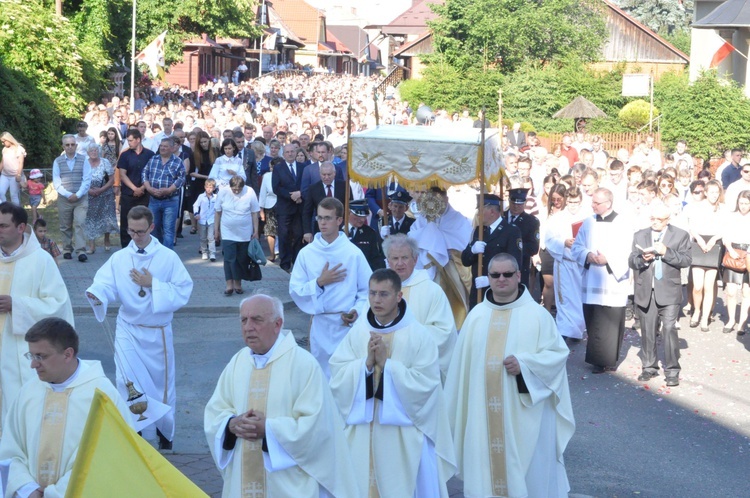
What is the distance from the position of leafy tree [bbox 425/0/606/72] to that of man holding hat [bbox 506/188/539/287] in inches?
1361

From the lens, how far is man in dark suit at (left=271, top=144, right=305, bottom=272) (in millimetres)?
15320

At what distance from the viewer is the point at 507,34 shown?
4509 cm

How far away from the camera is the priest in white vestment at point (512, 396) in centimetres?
662

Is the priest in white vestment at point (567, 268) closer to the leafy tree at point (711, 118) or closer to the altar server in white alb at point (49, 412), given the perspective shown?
the altar server in white alb at point (49, 412)

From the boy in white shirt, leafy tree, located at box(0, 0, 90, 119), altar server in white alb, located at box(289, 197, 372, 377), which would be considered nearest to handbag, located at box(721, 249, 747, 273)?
altar server in white alb, located at box(289, 197, 372, 377)

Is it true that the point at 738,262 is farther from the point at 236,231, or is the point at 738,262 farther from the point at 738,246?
the point at 236,231

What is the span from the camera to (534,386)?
6594mm

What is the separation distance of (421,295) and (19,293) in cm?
270

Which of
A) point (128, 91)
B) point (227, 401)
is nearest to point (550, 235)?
point (227, 401)

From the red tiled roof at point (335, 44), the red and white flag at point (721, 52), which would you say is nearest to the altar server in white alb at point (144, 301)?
the red and white flag at point (721, 52)

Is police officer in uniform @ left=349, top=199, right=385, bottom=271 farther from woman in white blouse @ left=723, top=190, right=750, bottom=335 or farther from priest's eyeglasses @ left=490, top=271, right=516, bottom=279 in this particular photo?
woman in white blouse @ left=723, top=190, right=750, bottom=335

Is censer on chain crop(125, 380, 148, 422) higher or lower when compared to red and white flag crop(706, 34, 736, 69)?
lower

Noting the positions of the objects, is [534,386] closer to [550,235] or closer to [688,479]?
[688,479]

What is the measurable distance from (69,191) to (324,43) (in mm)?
115942
